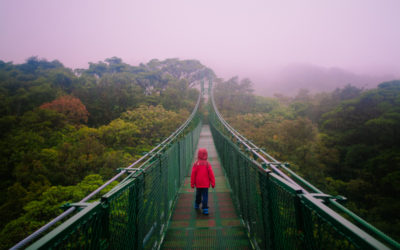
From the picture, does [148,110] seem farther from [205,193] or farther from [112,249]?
[112,249]

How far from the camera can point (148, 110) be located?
20.6 meters

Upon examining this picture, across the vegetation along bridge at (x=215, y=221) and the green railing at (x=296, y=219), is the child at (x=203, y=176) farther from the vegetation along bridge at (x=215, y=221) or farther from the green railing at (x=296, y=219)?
the green railing at (x=296, y=219)

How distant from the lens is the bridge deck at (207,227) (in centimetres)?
240

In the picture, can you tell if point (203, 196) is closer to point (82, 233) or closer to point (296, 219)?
point (296, 219)

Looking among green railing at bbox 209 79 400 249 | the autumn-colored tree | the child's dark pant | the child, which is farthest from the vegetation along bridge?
the autumn-colored tree

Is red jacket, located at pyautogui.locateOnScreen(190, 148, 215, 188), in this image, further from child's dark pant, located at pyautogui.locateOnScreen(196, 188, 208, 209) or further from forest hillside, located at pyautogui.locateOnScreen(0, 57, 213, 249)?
forest hillside, located at pyautogui.locateOnScreen(0, 57, 213, 249)

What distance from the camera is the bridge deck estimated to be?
240 centimetres

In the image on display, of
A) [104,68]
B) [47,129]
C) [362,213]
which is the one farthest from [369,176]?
[104,68]

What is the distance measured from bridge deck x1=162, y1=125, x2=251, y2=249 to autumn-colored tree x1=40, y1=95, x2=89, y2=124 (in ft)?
63.5

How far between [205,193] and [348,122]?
70.6ft

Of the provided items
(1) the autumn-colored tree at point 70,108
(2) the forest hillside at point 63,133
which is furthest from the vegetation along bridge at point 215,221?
(1) the autumn-colored tree at point 70,108

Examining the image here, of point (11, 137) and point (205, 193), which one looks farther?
point (11, 137)

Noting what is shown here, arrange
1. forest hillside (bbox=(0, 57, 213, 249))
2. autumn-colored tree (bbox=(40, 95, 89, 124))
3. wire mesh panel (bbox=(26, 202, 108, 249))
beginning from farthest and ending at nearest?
1. autumn-colored tree (bbox=(40, 95, 89, 124))
2. forest hillside (bbox=(0, 57, 213, 249))
3. wire mesh panel (bbox=(26, 202, 108, 249))

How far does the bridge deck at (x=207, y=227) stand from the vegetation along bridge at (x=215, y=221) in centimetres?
1
